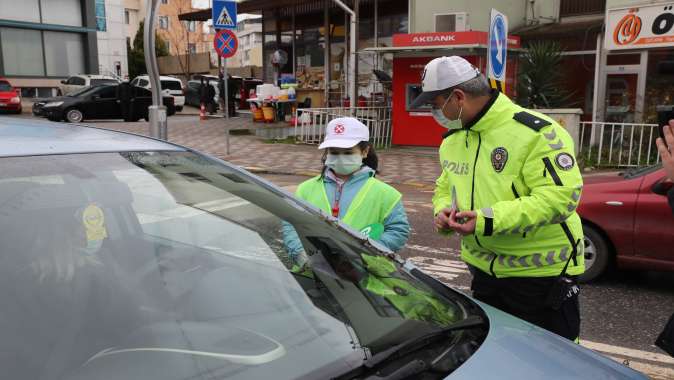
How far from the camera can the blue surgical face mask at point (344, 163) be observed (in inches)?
125

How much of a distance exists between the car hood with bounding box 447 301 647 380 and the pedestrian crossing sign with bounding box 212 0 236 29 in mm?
11237

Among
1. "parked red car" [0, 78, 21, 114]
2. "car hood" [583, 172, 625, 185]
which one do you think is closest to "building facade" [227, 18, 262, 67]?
"parked red car" [0, 78, 21, 114]

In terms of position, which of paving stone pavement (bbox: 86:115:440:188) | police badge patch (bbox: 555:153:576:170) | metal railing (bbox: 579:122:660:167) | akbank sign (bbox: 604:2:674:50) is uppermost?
akbank sign (bbox: 604:2:674:50)

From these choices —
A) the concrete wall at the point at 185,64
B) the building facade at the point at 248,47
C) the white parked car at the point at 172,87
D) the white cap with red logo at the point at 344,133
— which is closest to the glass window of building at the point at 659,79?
the white cap with red logo at the point at 344,133

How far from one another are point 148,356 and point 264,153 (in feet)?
44.9

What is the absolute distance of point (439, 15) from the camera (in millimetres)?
16781

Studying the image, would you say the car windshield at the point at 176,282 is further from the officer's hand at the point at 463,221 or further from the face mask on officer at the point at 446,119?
the face mask on officer at the point at 446,119

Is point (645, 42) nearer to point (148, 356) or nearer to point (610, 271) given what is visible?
point (610, 271)

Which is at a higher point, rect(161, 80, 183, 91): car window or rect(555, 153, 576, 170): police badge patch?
rect(161, 80, 183, 91): car window

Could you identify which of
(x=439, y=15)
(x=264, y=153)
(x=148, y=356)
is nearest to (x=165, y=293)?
(x=148, y=356)

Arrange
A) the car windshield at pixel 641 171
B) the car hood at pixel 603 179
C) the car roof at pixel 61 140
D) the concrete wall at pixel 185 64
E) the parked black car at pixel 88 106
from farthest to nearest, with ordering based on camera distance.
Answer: the concrete wall at pixel 185 64, the parked black car at pixel 88 106, the car hood at pixel 603 179, the car windshield at pixel 641 171, the car roof at pixel 61 140

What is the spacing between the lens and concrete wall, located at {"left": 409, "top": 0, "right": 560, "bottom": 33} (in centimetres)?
1712

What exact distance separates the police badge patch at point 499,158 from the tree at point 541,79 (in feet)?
39.5

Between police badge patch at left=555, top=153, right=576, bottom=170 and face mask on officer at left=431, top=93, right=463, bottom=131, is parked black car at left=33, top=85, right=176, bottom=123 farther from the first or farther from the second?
police badge patch at left=555, top=153, right=576, bottom=170
